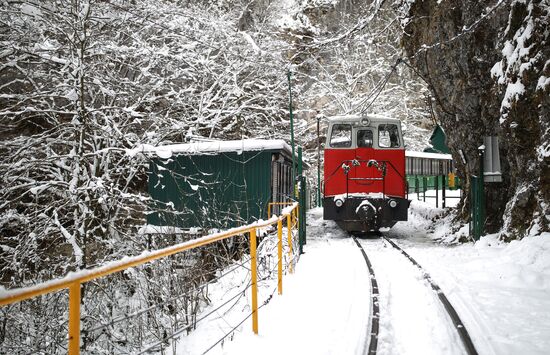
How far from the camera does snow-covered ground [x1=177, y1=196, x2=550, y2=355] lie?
3.48m

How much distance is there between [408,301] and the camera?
15.6 feet

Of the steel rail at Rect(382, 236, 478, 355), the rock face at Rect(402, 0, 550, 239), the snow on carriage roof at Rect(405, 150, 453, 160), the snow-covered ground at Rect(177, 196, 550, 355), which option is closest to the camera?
the steel rail at Rect(382, 236, 478, 355)

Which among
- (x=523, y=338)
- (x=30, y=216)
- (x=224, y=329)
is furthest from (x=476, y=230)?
(x=30, y=216)

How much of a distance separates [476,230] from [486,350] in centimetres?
615

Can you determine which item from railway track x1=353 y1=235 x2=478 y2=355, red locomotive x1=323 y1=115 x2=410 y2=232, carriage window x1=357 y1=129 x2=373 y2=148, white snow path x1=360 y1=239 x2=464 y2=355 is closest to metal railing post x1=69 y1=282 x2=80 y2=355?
railway track x1=353 y1=235 x2=478 y2=355

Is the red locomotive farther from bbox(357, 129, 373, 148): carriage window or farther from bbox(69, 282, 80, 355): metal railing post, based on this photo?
bbox(69, 282, 80, 355): metal railing post

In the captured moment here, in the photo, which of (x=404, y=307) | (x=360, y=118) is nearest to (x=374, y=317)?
(x=404, y=307)

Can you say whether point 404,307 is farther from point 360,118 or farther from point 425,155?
point 425,155

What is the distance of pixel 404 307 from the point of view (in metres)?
4.54

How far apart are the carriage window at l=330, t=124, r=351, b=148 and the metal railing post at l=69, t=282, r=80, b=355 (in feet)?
34.9

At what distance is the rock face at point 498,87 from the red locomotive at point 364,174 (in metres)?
1.86

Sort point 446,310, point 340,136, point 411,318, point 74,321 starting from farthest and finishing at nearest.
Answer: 1. point 340,136
2. point 446,310
3. point 411,318
4. point 74,321

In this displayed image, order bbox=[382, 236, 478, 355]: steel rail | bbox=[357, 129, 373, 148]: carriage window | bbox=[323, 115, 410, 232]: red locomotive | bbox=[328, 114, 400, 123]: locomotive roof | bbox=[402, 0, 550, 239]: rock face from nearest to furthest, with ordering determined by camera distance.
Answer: bbox=[382, 236, 478, 355]: steel rail
bbox=[402, 0, 550, 239]: rock face
bbox=[323, 115, 410, 232]: red locomotive
bbox=[328, 114, 400, 123]: locomotive roof
bbox=[357, 129, 373, 148]: carriage window

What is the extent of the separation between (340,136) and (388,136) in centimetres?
151
